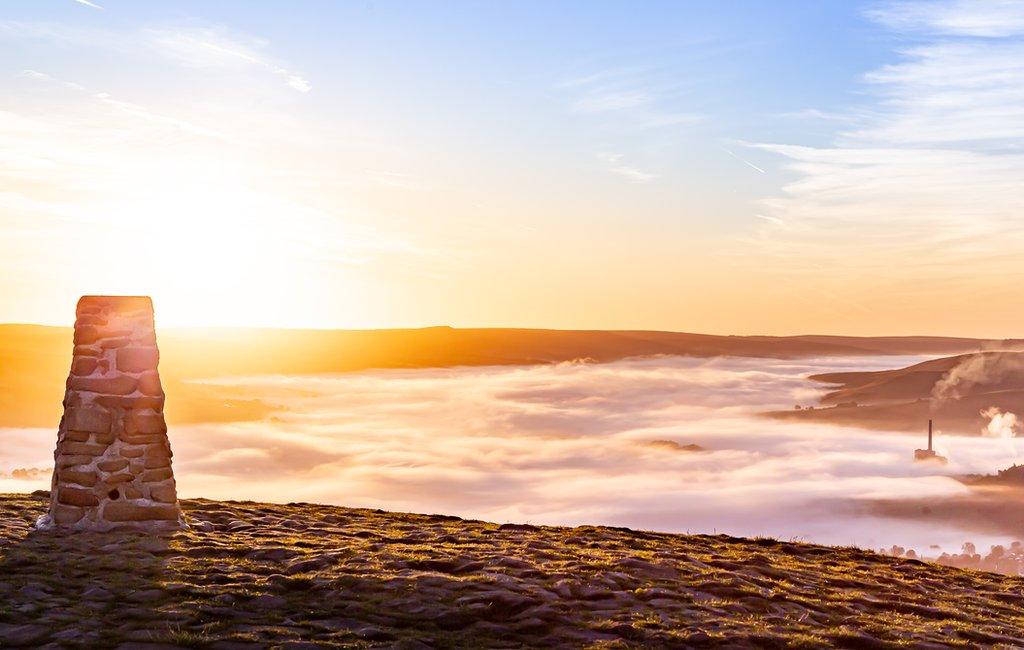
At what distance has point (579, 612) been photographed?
990 cm

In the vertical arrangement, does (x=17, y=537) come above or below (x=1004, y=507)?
above

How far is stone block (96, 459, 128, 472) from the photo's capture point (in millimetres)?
13211

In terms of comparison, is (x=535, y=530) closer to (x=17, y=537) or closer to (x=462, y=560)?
(x=462, y=560)

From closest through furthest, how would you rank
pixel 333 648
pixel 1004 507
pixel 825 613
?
pixel 333 648
pixel 825 613
pixel 1004 507

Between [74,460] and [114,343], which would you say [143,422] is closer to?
[74,460]

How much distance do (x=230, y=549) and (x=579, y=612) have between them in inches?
191

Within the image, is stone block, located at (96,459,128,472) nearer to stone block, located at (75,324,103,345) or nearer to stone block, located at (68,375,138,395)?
stone block, located at (68,375,138,395)

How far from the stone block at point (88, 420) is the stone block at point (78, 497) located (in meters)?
0.81

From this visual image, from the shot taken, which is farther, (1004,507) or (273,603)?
(1004,507)

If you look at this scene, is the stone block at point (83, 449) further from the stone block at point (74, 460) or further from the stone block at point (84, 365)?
the stone block at point (84, 365)

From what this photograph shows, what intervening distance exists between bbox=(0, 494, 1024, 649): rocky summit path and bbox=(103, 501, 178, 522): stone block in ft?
1.31

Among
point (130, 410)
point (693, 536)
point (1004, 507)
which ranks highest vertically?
point (130, 410)

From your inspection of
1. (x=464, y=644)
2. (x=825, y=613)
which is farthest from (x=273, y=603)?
(x=825, y=613)

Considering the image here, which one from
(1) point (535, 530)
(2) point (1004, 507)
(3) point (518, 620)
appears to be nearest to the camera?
(3) point (518, 620)
